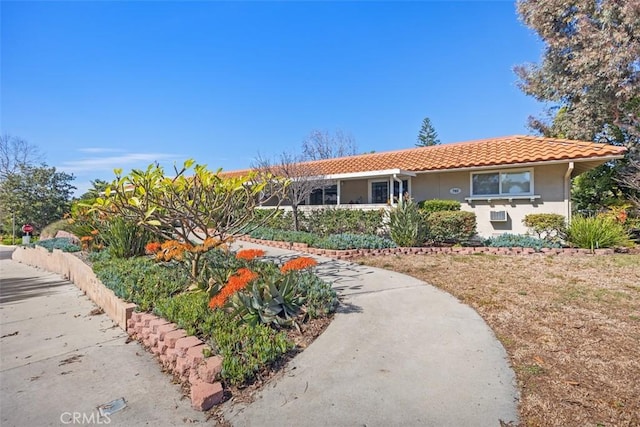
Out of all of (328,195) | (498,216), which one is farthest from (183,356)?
(328,195)

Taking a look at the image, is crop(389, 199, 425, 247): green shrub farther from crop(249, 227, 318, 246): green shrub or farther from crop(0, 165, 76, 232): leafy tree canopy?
Result: crop(0, 165, 76, 232): leafy tree canopy

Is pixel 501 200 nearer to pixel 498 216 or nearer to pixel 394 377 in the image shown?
pixel 498 216

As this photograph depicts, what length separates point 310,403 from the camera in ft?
8.80

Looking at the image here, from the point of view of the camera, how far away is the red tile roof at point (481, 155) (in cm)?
1031

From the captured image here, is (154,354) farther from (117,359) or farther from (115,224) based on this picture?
(115,224)

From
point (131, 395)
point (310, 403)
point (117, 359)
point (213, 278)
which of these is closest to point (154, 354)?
point (117, 359)

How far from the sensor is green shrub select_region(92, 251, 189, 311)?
5.14 meters

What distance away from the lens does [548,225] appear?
9.95m

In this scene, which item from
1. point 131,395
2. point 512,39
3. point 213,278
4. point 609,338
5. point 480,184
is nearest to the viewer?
point 131,395

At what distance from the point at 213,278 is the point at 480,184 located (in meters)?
10.9

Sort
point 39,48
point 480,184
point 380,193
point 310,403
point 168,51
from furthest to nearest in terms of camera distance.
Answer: point 380,193 < point 480,184 < point 168,51 < point 39,48 < point 310,403

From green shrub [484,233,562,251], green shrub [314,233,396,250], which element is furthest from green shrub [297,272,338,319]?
green shrub [484,233,562,251]

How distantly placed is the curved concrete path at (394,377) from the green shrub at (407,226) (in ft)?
16.0

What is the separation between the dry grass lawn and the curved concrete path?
10.0 inches
